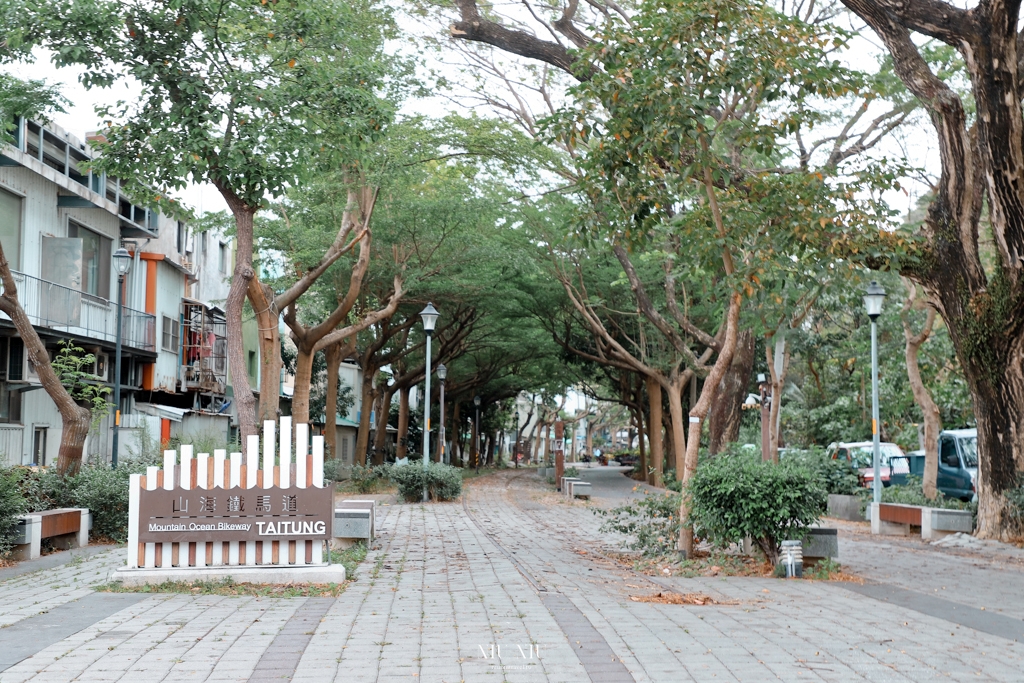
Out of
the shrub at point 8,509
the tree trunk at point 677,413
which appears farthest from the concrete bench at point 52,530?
the tree trunk at point 677,413

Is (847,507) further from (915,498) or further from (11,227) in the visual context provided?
(11,227)

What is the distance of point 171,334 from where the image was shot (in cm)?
3152

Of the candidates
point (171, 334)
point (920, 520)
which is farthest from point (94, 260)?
point (920, 520)

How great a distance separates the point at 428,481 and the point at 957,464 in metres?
12.6

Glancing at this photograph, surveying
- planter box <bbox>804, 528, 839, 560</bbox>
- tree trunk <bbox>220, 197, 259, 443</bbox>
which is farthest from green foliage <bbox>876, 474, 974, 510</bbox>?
tree trunk <bbox>220, 197, 259, 443</bbox>

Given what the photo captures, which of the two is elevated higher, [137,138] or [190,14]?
[190,14]

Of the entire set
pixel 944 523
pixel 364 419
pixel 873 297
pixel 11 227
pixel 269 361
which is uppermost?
pixel 11 227

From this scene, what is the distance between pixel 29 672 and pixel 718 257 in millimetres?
9362

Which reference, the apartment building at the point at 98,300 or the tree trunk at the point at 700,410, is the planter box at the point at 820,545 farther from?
the apartment building at the point at 98,300

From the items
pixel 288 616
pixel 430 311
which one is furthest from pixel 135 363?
pixel 288 616

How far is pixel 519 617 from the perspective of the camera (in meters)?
8.33

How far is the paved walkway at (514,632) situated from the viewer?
21.4ft

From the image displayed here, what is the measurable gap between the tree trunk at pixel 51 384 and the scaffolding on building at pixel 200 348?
56.5 ft

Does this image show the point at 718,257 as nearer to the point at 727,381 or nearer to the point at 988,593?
the point at 988,593
